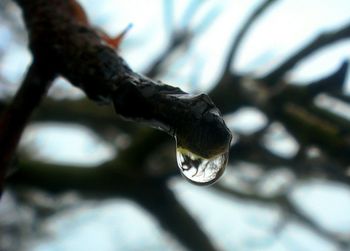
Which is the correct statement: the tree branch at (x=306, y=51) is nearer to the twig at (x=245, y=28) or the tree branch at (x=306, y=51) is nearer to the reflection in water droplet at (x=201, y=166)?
the twig at (x=245, y=28)

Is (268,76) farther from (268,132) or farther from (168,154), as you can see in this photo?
(168,154)

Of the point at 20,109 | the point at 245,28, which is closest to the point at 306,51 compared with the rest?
the point at 245,28

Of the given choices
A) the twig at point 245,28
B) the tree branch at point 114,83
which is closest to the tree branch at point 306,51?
the twig at point 245,28

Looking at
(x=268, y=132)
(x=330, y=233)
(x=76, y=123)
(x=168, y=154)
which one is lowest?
(x=76, y=123)

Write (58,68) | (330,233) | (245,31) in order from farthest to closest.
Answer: (330,233), (245,31), (58,68)

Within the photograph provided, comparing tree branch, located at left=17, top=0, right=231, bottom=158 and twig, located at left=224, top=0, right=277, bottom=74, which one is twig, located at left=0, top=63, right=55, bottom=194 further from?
twig, located at left=224, top=0, right=277, bottom=74

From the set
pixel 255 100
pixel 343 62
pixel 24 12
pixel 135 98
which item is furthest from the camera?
pixel 255 100

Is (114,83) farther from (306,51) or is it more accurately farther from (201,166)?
(306,51)

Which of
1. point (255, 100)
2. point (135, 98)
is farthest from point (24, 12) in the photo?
point (255, 100)
